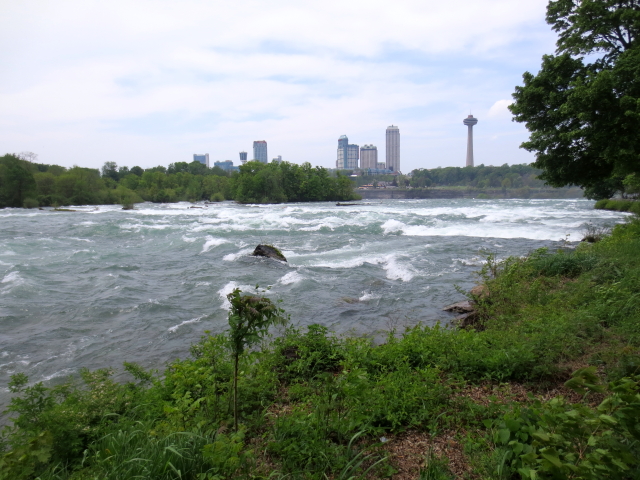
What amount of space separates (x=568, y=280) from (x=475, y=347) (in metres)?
5.07

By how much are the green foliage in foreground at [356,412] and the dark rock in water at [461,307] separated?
2.62 meters

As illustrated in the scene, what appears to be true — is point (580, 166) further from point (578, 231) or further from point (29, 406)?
point (29, 406)

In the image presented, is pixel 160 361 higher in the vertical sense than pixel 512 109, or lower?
lower

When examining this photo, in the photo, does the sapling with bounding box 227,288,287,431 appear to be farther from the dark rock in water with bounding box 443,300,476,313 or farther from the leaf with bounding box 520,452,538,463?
the dark rock in water with bounding box 443,300,476,313

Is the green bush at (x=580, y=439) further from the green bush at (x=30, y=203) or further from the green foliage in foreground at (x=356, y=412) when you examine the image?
the green bush at (x=30, y=203)

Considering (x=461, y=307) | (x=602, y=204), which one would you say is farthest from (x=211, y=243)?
(x=602, y=204)

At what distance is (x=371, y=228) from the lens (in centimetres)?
2625

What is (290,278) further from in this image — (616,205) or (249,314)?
(616,205)

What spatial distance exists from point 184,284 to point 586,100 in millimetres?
11864

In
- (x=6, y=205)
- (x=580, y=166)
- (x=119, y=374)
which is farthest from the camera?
(x=6, y=205)

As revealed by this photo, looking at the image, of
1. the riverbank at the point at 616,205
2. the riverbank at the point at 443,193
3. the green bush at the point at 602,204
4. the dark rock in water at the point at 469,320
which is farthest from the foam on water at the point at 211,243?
the riverbank at the point at 443,193

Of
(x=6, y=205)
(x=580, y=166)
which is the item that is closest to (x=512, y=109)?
(x=580, y=166)

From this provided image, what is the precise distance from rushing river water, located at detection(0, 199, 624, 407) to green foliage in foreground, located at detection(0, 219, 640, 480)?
226 cm

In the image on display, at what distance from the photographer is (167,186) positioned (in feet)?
285
